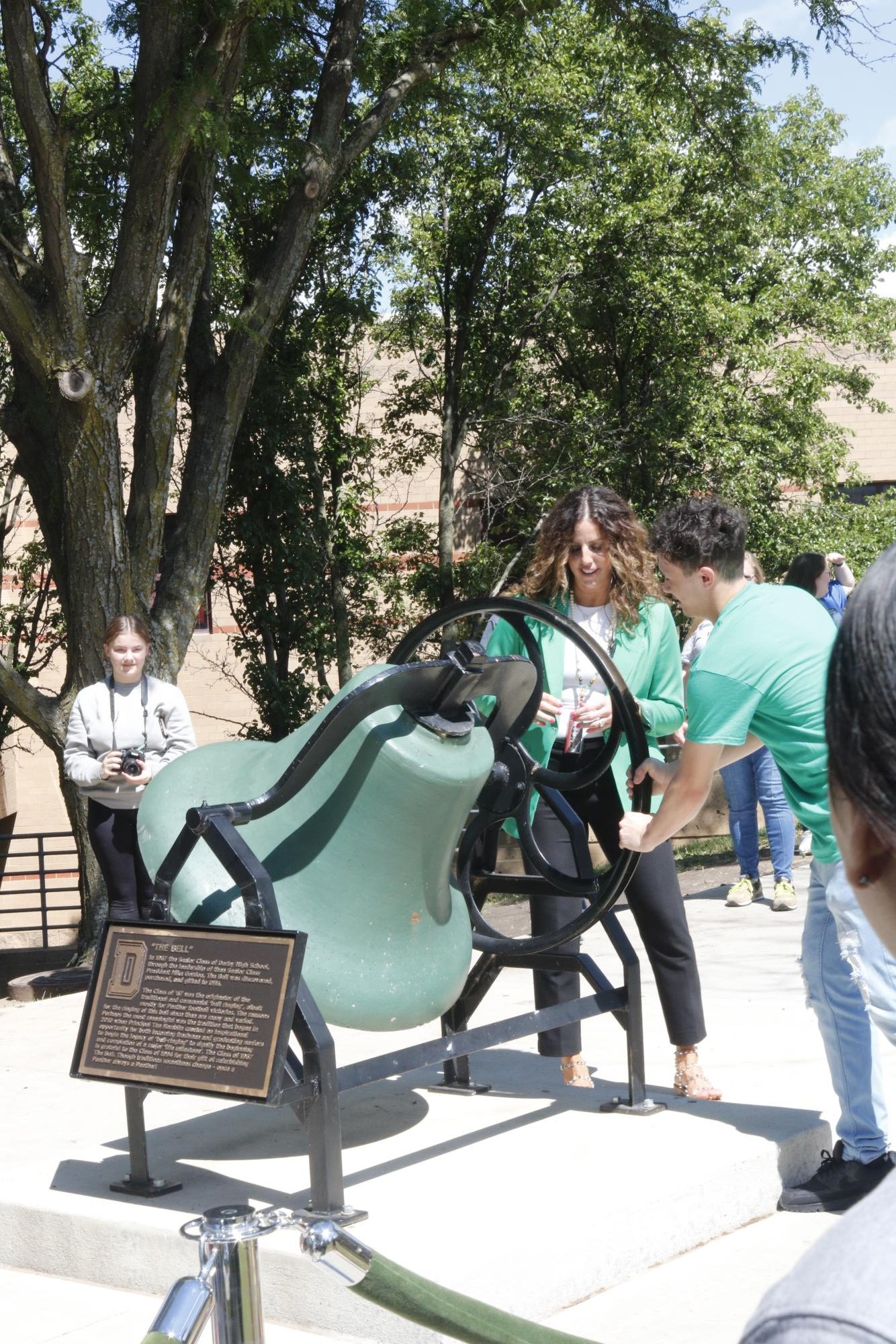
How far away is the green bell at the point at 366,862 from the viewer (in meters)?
3.47

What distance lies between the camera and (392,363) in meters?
17.3

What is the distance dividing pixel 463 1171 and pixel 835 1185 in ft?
3.26

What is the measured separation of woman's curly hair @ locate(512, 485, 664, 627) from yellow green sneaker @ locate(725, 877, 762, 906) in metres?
4.13

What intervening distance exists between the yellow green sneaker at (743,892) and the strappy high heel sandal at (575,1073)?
3.71m

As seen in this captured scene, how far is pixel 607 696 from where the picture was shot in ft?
13.7

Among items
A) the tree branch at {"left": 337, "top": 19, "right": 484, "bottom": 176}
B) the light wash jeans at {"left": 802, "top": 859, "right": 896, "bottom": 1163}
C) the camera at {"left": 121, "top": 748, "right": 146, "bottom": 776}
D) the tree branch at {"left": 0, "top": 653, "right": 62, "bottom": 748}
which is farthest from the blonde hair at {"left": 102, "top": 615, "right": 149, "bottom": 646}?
the tree branch at {"left": 337, "top": 19, "right": 484, "bottom": 176}

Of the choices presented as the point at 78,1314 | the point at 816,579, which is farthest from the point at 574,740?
the point at 816,579

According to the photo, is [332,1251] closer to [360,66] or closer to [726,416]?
[360,66]

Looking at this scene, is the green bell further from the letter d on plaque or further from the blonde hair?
the blonde hair

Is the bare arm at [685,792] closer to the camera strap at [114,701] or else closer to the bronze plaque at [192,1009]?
the bronze plaque at [192,1009]

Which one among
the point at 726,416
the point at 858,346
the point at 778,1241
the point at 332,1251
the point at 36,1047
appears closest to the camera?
the point at 332,1251

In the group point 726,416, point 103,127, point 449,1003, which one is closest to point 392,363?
point 726,416

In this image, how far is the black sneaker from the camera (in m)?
3.56

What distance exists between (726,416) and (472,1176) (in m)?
13.8
